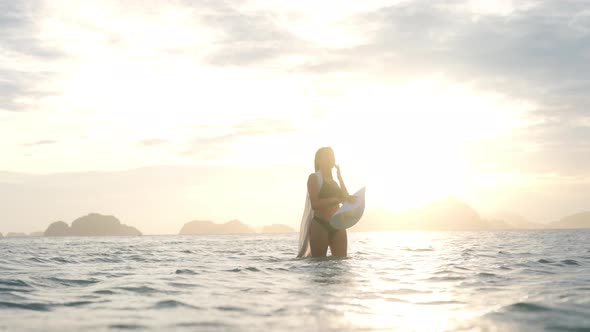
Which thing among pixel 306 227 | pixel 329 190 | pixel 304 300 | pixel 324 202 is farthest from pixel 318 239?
pixel 304 300

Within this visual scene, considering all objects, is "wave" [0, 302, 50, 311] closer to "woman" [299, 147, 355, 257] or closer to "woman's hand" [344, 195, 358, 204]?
"woman" [299, 147, 355, 257]

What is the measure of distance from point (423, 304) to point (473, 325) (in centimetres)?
133

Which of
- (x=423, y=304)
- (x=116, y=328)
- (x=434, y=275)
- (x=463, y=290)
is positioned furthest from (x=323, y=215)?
(x=116, y=328)

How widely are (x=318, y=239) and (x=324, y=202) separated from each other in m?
0.96

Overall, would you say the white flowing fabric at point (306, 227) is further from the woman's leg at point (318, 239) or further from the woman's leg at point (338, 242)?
the woman's leg at point (338, 242)

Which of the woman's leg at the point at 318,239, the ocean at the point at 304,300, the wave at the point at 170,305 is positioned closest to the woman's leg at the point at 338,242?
the woman's leg at the point at 318,239

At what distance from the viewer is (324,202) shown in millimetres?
11000

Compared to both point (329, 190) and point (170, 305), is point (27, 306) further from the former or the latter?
point (329, 190)

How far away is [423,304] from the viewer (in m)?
6.10

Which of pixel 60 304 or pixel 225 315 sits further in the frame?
pixel 60 304

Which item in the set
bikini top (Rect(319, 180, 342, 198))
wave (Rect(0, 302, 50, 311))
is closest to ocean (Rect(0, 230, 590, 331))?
wave (Rect(0, 302, 50, 311))

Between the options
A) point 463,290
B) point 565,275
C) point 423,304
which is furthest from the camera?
point 565,275

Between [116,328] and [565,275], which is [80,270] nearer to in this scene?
[116,328]

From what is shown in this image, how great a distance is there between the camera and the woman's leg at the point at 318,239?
37.2ft
